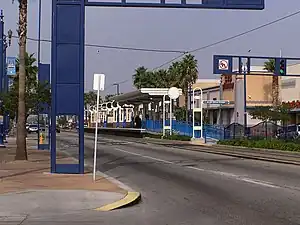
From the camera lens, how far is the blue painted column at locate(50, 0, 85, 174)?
1955 centimetres

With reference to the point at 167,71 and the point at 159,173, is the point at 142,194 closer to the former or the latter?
the point at 159,173

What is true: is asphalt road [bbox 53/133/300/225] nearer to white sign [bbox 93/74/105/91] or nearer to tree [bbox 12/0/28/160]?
white sign [bbox 93/74/105/91]

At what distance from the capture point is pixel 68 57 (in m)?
19.6

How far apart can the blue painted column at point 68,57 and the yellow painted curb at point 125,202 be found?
5.24 meters

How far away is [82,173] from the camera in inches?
788

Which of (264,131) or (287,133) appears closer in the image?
(287,133)

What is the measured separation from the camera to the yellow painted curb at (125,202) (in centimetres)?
1278

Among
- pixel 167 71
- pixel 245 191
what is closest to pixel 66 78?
pixel 245 191

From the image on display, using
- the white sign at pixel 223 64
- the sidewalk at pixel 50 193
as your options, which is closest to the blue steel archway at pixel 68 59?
the sidewalk at pixel 50 193

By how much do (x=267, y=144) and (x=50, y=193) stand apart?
2726cm

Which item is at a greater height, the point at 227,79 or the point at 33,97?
the point at 227,79

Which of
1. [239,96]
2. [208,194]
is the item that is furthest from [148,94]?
[208,194]

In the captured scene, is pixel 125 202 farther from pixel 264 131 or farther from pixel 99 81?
pixel 264 131

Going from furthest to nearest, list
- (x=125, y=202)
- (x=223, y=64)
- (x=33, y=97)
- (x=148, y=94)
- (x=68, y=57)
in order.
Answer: (x=148, y=94) < (x=223, y=64) < (x=33, y=97) < (x=68, y=57) < (x=125, y=202)
